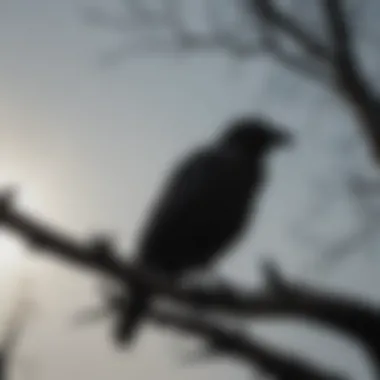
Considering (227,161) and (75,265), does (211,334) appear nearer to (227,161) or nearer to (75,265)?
(75,265)

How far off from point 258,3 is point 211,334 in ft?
2.58

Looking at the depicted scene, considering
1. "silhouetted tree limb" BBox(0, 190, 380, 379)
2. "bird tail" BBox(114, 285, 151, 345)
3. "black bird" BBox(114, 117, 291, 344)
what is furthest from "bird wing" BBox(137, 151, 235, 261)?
"silhouetted tree limb" BBox(0, 190, 380, 379)

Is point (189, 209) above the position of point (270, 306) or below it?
above

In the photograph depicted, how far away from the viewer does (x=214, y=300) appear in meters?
1.01

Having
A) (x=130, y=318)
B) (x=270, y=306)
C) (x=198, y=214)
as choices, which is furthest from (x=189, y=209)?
(x=270, y=306)

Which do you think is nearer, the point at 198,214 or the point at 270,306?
the point at 270,306

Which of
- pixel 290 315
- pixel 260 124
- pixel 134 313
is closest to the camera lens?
pixel 290 315

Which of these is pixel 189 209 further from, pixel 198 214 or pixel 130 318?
pixel 130 318

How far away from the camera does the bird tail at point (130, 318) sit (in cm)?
114

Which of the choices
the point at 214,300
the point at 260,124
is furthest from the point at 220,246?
the point at 214,300

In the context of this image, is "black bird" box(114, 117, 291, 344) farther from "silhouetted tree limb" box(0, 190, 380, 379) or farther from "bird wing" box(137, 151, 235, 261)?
"silhouetted tree limb" box(0, 190, 380, 379)

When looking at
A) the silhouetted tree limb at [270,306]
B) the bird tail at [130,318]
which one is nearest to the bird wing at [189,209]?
the bird tail at [130,318]

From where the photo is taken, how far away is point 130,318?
131 cm

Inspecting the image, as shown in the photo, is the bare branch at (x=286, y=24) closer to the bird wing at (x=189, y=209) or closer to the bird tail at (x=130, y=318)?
the bird wing at (x=189, y=209)
